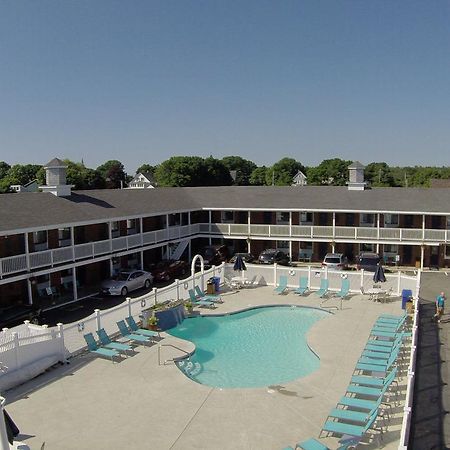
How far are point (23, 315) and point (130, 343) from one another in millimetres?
5890

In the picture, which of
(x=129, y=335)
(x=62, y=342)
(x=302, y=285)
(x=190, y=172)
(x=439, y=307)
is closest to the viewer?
(x=62, y=342)

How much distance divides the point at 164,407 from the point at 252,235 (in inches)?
A: 944

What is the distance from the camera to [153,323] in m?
20.0

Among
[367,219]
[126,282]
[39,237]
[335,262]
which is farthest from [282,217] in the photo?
[39,237]

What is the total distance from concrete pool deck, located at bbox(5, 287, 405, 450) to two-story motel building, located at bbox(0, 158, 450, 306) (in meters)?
9.22

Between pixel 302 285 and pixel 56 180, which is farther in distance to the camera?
pixel 56 180

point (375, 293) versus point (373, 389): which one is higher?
point (375, 293)

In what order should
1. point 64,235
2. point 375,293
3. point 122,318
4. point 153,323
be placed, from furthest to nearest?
point 64,235 < point 375,293 < point 153,323 < point 122,318

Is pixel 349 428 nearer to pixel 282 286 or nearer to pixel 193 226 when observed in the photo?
pixel 282 286

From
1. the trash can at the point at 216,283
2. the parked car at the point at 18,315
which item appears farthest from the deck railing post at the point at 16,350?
the trash can at the point at 216,283

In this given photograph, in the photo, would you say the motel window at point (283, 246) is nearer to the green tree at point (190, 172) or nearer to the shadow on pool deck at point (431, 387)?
the shadow on pool deck at point (431, 387)

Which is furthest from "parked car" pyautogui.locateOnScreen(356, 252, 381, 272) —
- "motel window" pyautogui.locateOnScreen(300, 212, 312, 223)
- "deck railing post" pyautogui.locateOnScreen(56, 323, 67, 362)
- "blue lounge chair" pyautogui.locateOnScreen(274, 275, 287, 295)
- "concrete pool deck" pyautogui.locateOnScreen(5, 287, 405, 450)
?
"deck railing post" pyautogui.locateOnScreen(56, 323, 67, 362)

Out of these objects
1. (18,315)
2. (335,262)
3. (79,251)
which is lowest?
(18,315)

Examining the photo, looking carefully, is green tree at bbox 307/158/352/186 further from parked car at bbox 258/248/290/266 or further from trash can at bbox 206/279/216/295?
trash can at bbox 206/279/216/295
